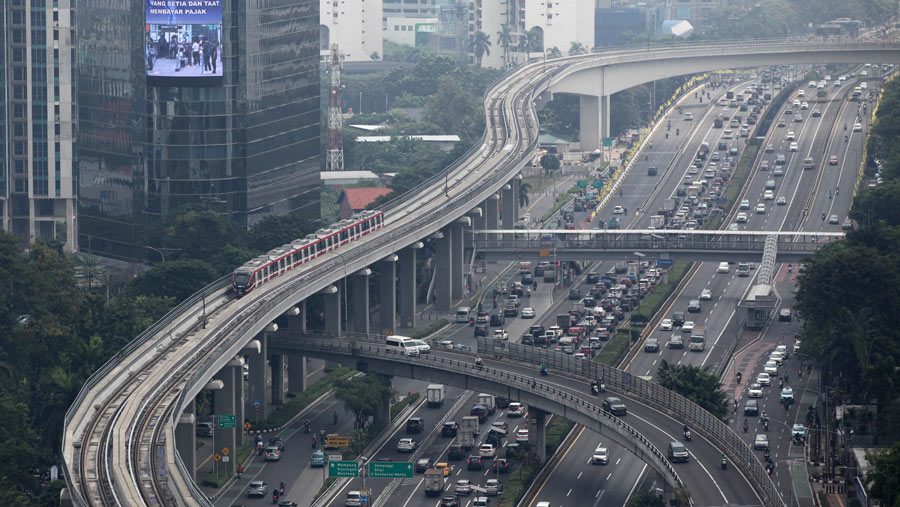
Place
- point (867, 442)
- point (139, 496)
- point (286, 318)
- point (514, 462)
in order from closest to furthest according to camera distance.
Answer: point (139, 496) < point (867, 442) < point (514, 462) < point (286, 318)

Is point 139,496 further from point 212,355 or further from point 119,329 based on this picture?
point 119,329

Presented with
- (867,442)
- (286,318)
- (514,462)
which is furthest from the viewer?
(286,318)

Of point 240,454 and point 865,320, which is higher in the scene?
point 865,320

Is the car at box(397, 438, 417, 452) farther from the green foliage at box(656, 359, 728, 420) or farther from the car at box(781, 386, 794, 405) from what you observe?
the car at box(781, 386, 794, 405)

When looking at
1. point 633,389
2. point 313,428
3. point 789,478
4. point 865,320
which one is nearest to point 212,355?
point 313,428

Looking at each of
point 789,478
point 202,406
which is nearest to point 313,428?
point 202,406

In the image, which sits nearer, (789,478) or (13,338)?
(789,478)

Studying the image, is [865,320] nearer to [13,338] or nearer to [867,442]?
[867,442]
